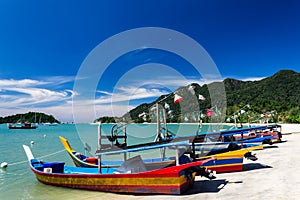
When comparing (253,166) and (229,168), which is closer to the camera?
(229,168)

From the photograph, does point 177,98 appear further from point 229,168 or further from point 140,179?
point 140,179

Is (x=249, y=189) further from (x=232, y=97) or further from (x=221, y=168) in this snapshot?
(x=232, y=97)

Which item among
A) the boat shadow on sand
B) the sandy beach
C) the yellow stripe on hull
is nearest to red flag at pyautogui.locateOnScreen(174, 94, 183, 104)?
the sandy beach

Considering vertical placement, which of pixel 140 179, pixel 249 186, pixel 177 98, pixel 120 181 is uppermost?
pixel 177 98

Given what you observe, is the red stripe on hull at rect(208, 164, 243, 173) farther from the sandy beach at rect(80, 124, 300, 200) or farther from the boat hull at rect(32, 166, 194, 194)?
the boat hull at rect(32, 166, 194, 194)

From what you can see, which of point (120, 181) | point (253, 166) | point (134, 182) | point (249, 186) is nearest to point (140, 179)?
point (134, 182)

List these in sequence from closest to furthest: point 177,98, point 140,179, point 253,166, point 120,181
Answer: point 140,179 < point 120,181 < point 253,166 < point 177,98

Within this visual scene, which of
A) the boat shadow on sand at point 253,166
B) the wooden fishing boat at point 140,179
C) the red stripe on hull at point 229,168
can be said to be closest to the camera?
the wooden fishing boat at point 140,179

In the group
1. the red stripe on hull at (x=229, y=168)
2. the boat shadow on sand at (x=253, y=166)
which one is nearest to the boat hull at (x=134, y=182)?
the red stripe on hull at (x=229, y=168)

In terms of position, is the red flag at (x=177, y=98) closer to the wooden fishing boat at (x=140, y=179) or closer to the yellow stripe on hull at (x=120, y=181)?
the wooden fishing boat at (x=140, y=179)

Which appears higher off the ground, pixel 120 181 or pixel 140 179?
pixel 140 179

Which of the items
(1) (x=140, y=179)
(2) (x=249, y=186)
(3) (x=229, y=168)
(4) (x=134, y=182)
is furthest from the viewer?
(3) (x=229, y=168)

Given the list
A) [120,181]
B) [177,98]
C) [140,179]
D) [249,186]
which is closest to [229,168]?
[249,186]

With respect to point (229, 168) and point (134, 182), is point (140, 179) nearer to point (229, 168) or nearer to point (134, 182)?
point (134, 182)
